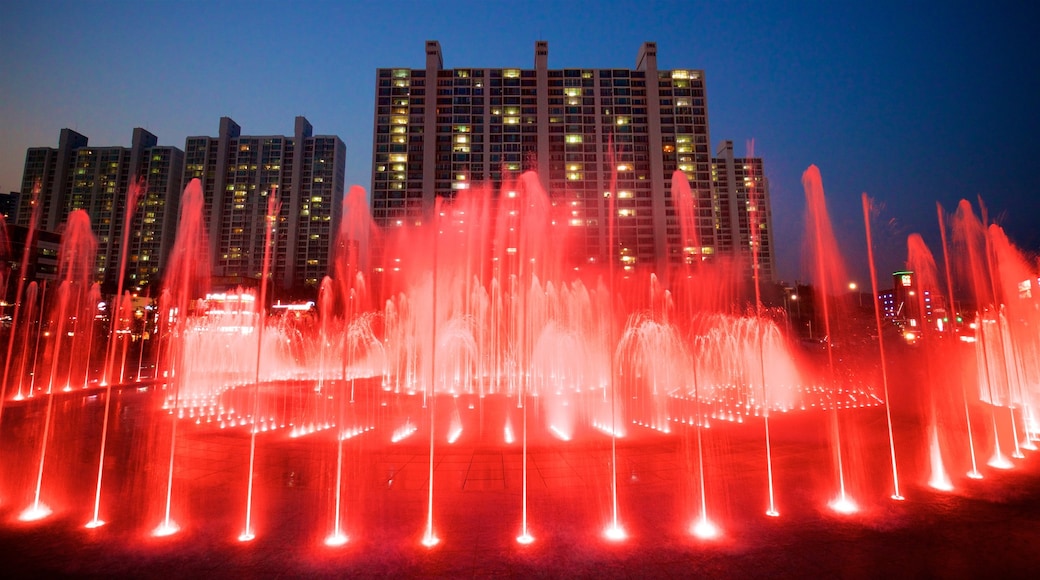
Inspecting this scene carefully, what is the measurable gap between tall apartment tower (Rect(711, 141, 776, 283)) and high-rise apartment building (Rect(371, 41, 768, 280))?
18.7 m

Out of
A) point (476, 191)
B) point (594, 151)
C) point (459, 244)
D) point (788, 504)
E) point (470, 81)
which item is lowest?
point (788, 504)

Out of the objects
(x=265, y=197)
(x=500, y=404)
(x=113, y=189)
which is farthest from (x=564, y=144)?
(x=113, y=189)

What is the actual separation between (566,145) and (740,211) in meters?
44.3

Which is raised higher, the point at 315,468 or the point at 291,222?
the point at 291,222

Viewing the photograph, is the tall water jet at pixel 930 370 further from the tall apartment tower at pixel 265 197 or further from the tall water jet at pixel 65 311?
the tall apartment tower at pixel 265 197

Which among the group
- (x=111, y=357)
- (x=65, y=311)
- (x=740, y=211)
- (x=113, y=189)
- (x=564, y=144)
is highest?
(x=113, y=189)

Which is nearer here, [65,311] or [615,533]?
[615,533]

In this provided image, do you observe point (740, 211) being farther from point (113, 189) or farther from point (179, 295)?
point (113, 189)

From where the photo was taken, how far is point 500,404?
15375mm

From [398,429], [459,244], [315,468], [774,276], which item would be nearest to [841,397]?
[398,429]

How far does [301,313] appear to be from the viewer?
6944 centimetres

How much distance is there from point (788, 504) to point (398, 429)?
8.65m

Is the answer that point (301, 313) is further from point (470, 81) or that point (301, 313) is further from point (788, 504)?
point (788, 504)

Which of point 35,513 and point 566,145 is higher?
point 566,145
